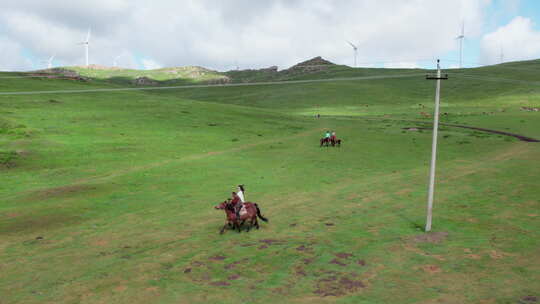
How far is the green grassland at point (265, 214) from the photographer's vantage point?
14383 mm

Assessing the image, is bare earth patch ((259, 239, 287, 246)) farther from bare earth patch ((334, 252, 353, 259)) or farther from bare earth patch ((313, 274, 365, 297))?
bare earth patch ((313, 274, 365, 297))

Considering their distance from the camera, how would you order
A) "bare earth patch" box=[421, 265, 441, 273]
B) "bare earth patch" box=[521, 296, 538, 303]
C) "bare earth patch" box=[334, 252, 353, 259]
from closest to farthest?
"bare earth patch" box=[521, 296, 538, 303] → "bare earth patch" box=[421, 265, 441, 273] → "bare earth patch" box=[334, 252, 353, 259]

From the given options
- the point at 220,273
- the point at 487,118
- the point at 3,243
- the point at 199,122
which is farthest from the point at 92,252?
the point at 487,118

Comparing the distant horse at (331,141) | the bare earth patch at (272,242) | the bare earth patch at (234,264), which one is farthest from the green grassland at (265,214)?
the distant horse at (331,141)

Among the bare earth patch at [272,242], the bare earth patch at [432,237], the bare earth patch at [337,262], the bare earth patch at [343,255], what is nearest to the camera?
the bare earth patch at [337,262]

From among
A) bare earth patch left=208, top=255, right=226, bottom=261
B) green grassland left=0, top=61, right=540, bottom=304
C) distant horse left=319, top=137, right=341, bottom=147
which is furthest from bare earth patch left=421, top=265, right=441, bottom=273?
distant horse left=319, top=137, right=341, bottom=147

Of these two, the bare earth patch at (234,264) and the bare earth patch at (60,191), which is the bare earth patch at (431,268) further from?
the bare earth patch at (60,191)

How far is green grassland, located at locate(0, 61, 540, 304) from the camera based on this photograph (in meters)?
14.4

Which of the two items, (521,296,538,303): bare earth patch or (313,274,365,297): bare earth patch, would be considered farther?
(313,274,365,297): bare earth patch

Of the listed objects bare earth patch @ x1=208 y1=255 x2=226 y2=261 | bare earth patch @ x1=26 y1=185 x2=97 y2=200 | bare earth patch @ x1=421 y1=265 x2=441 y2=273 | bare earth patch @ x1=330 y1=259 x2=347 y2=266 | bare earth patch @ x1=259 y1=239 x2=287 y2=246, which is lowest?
bare earth patch @ x1=26 y1=185 x2=97 y2=200

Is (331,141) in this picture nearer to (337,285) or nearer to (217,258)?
(217,258)

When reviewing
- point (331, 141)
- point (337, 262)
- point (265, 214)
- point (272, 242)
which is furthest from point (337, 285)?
point (331, 141)

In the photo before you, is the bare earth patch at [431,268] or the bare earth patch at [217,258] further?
the bare earth patch at [217,258]

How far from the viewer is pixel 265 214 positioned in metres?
23.5
